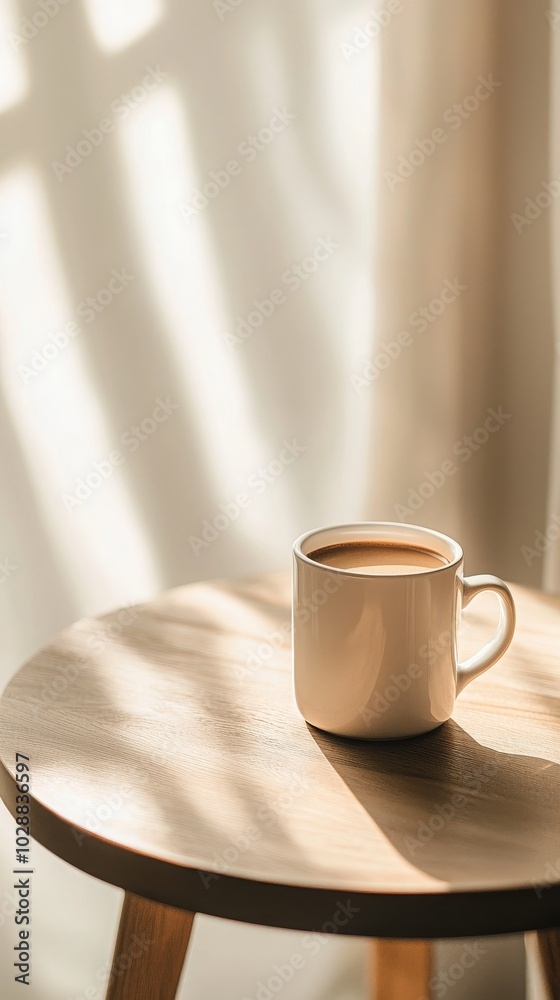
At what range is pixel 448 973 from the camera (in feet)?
4.29

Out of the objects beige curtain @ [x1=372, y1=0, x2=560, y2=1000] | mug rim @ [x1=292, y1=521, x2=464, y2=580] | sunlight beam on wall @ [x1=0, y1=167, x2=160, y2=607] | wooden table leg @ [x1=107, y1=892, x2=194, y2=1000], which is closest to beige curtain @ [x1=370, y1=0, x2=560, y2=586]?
beige curtain @ [x1=372, y1=0, x2=560, y2=1000]

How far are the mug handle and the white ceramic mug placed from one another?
1 centimetres

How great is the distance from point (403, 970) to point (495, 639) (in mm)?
507

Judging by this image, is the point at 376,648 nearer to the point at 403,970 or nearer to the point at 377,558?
the point at 377,558

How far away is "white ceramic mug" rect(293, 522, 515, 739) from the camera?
1.98 ft

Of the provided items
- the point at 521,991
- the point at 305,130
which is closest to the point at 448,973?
the point at 521,991

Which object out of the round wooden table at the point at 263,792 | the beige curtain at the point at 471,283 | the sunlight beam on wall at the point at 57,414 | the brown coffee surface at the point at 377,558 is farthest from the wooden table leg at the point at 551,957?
the sunlight beam on wall at the point at 57,414

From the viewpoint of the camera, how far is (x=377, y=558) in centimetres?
69

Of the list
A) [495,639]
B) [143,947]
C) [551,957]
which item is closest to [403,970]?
[551,957]

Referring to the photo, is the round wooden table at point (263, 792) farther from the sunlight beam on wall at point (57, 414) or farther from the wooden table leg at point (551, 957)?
the sunlight beam on wall at point (57, 414)

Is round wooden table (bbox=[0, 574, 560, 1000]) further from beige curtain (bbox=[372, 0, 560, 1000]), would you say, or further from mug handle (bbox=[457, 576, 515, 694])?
beige curtain (bbox=[372, 0, 560, 1000])

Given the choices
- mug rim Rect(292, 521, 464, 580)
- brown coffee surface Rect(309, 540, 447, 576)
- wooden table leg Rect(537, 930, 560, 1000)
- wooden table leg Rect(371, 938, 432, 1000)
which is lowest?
wooden table leg Rect(371, 938, 432, 1000)

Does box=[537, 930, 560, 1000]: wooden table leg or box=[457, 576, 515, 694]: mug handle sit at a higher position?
box=[457, 576, 515, 694]: mug handle

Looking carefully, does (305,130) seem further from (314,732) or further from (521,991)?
(521,991)
